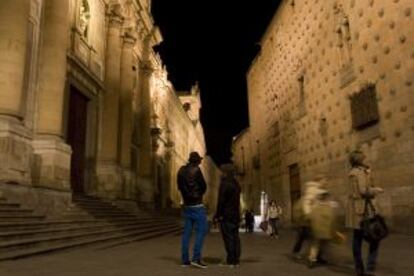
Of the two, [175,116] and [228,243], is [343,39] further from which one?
[175,116]

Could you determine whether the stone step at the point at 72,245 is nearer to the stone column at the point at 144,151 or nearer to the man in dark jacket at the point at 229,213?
the man in dark jacket at the point at 229,213

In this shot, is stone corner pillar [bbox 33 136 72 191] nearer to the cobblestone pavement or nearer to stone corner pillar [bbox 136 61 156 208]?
the cobblestone pavement

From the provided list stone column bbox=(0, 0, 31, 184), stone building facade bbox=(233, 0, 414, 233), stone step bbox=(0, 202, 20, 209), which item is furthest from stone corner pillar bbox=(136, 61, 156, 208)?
stone step bbox=(0, 202, 20, 209)

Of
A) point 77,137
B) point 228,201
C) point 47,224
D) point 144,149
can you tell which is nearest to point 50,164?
point 47,224

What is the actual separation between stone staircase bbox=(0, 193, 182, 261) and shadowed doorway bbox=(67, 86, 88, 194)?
195 centimetres

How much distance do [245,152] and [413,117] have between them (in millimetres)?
31394

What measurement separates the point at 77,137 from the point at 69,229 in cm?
827

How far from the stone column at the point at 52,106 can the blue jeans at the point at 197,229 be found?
22.4ft

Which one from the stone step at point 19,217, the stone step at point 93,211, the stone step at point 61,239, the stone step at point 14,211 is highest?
the stone step at point 93,211

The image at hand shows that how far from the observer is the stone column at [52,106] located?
43.5ft

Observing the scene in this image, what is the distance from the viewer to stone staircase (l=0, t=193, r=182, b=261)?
8672mm

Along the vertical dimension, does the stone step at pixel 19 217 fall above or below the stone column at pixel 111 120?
below

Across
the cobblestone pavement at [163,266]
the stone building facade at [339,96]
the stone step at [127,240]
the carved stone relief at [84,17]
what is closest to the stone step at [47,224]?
the stone step at [127,240]

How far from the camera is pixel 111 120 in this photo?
836 inches
